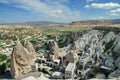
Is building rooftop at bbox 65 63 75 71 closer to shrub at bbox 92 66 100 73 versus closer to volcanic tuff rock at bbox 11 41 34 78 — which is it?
shrub at bbox 92 66 100 73

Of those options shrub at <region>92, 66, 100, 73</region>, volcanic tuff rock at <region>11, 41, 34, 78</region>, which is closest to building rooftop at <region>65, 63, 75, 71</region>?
shrub at <region>92, 66, 100, 73</region>

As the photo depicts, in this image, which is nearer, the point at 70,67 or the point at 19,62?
the point at 19,62

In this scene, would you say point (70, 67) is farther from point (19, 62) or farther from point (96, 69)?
point (19, 62)

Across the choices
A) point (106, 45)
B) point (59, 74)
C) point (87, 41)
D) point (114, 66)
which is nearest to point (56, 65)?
point (59, 74)

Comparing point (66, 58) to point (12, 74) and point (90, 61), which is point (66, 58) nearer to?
point (90, 61)

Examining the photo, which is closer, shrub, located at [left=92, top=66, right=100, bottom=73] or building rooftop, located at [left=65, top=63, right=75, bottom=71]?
building rooftop, located at [left=65, top=63, right=75, bottom=71]

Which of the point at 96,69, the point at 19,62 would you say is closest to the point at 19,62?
the point at 19,62

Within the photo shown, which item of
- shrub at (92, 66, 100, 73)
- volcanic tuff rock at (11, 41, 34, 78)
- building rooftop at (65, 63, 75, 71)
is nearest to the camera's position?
volcanic tuff rock at (11, 41, 34, 78)

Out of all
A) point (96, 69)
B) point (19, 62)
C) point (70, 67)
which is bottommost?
point (96, 69)
